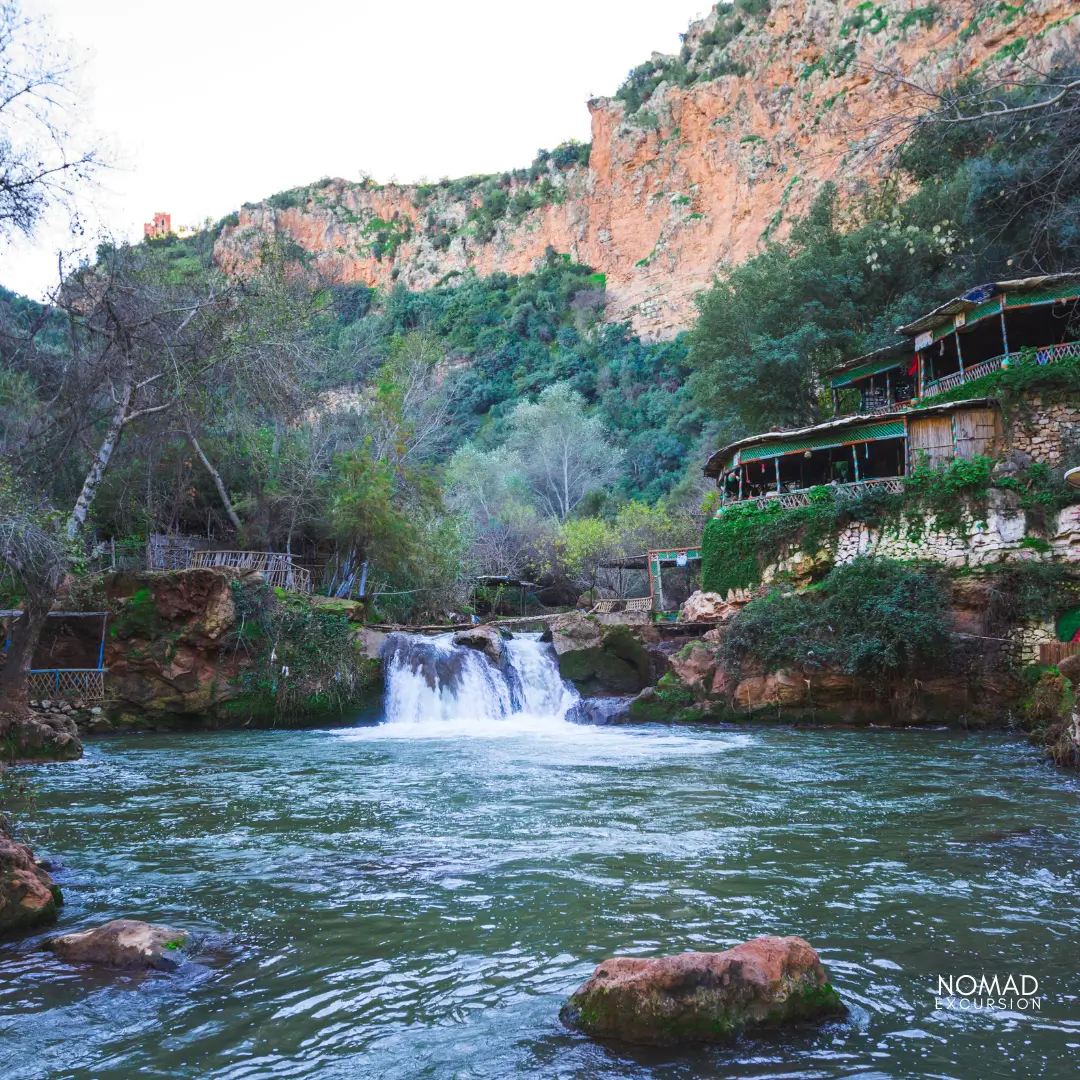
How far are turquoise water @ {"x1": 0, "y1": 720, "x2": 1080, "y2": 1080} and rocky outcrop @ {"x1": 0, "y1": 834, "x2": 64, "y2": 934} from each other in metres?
0.24

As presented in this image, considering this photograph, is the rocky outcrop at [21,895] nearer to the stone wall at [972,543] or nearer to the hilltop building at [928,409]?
the stone wall at [972,543]

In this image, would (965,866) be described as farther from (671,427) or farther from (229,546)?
(671,427)

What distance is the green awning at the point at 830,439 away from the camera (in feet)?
83.1

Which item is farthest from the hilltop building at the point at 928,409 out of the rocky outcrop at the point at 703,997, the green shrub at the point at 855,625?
the rocky outcrop at the point at 703,997

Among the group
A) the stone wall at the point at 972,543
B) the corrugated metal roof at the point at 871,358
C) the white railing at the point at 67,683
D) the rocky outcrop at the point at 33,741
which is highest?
the corrugated metal roof at the point at 871,358

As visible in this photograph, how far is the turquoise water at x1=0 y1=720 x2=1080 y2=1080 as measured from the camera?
4.00m

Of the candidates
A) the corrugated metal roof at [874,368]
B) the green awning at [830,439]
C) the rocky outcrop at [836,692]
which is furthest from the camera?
the corrugated metal roof at [874,368]

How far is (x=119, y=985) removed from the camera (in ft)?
15.5

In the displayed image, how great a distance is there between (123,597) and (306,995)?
18.1 meters

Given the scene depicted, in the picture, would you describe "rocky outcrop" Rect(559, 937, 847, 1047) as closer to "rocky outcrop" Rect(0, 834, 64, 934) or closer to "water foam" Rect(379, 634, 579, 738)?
"rocky outcrop" Rect(0, 834, 64, 934)

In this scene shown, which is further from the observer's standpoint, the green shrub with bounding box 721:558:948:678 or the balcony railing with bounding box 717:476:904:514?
the balcony railing with bounding box 717:476:904:514

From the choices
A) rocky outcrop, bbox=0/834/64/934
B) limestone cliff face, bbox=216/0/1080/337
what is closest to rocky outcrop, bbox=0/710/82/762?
rocky outcrop, bbox=0/834/64/934

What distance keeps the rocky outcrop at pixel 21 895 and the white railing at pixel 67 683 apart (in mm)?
14644

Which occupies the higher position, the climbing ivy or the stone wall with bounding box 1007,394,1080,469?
the stone wall with bounding box 1007,394,1080,469
